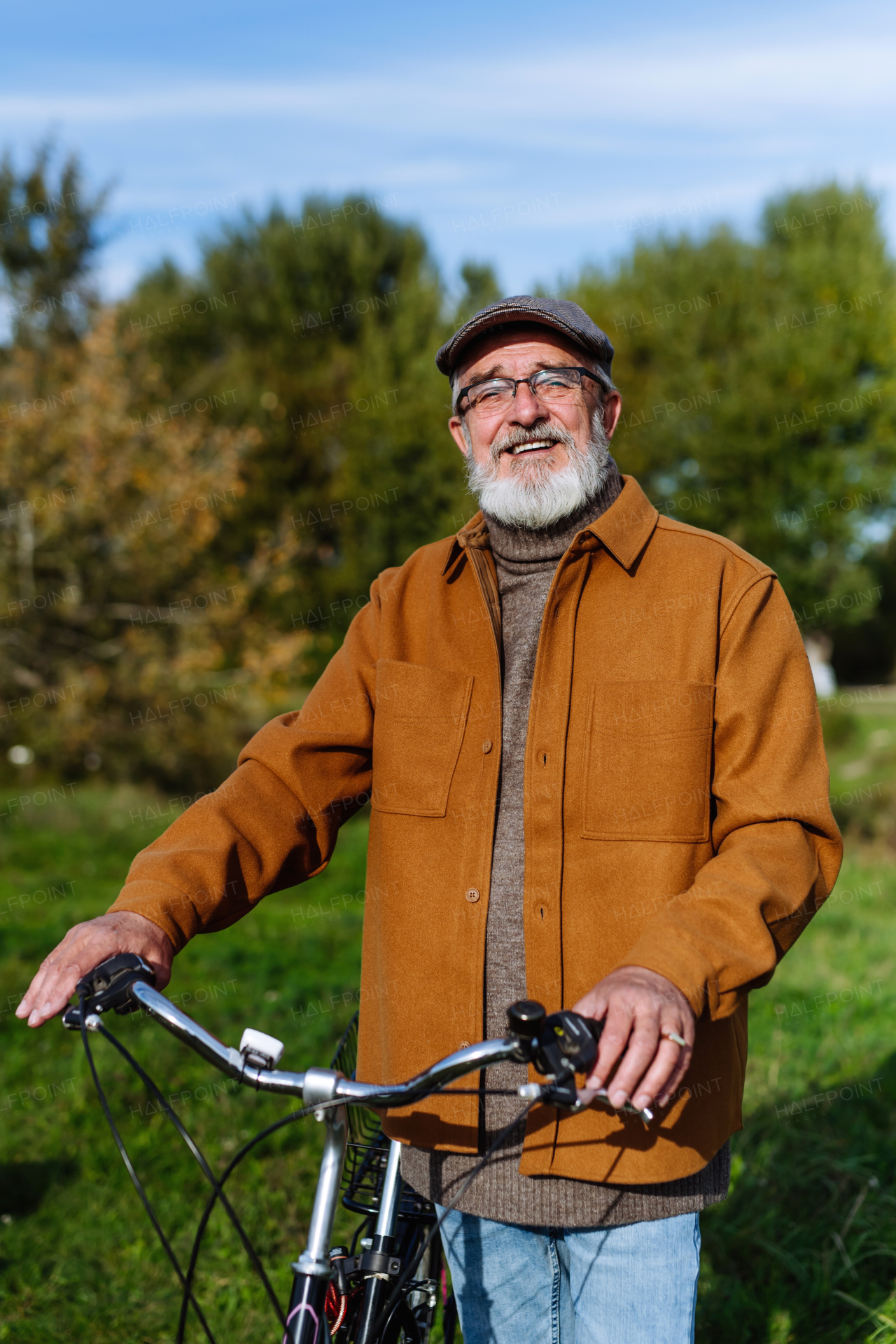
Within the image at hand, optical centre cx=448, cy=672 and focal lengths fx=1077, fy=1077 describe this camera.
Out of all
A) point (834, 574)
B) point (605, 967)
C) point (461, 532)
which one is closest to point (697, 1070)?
point (605, 967)

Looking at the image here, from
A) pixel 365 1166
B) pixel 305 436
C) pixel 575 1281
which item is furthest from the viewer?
pixel 305 436

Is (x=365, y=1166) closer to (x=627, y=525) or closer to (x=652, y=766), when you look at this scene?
(x=652, y=766)

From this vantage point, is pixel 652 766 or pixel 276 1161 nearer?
pixel 652 766

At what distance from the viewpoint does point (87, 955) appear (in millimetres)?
1723

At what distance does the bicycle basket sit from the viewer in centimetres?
229

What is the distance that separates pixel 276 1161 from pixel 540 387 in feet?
11.8

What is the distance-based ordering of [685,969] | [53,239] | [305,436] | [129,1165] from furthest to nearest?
[305,436] → [53,239] → [685,969] → [129,1165]

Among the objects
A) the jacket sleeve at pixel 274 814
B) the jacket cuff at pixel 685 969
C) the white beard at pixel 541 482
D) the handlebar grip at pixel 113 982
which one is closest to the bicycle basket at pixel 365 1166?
the jacket sleeve at pixel 274 814

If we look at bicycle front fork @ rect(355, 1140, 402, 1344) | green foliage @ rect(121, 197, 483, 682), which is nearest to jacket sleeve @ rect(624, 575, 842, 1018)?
bicycle front fork @ rect(355, 1140, 402, 1344)

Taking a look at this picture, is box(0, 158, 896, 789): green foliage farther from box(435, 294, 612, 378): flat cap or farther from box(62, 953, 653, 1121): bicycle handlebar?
box(62, 953, 653, 1121): bicycle handlebar

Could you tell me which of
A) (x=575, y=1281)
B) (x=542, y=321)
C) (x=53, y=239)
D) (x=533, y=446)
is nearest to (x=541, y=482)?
(x=533, y=446)

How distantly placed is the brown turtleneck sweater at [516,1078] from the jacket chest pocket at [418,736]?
103 mm

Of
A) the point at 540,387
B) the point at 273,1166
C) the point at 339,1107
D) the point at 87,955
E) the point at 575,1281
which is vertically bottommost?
the point at 273,1166

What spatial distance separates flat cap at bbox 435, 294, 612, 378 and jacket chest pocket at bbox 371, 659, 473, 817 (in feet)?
2.40
